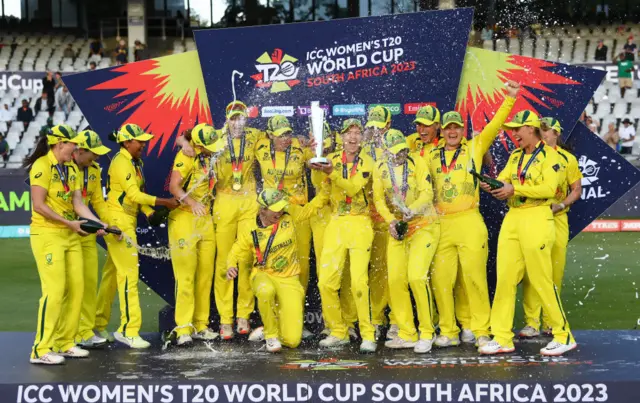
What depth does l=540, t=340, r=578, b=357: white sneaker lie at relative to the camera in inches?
286

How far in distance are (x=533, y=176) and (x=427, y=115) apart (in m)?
1.02

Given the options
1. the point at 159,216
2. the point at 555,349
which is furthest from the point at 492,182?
the point at 159,216

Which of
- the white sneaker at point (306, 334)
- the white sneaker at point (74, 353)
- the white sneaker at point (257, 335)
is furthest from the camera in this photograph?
the white sneaker at point (306, 334)

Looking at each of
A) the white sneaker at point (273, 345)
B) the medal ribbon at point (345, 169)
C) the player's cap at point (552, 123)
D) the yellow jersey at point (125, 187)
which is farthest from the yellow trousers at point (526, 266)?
the yellow jersey at point (125, 187)

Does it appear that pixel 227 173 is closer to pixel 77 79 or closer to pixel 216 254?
pixel 216 254

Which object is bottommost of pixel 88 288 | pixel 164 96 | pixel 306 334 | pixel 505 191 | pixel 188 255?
pixel 306 334

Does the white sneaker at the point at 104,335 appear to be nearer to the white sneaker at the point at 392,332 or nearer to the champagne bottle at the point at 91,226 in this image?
the champagne bottle at the point at 91,226

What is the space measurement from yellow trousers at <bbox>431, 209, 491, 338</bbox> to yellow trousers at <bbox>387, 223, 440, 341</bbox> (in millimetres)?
130

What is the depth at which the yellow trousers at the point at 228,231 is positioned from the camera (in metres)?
8.08

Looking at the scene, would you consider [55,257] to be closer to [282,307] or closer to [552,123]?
[282,307]

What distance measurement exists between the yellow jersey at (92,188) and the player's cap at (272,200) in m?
1.26

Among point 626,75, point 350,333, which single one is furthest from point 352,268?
point 626,75

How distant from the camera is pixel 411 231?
298 inches

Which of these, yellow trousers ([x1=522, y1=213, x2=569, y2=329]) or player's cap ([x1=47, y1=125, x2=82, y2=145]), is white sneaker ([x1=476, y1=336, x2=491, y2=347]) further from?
player's cap ([x1=47, y1=125, x2=82, y2=145])
